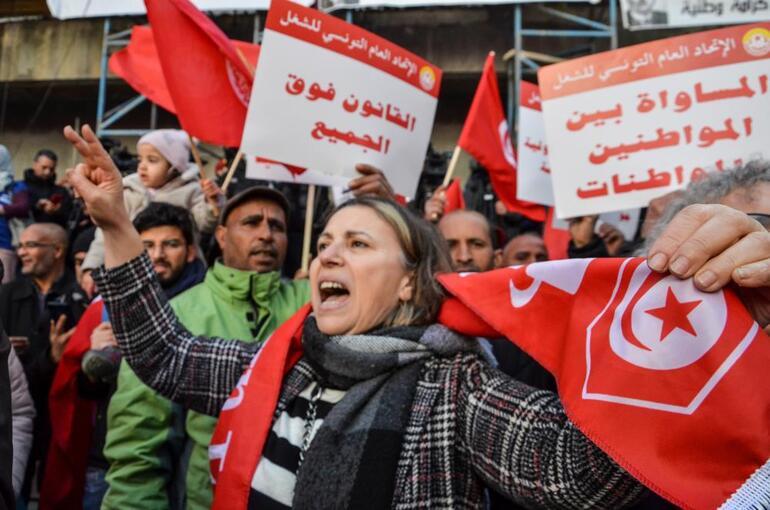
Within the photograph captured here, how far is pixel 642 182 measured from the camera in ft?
9.89

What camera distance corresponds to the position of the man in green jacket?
2.14m

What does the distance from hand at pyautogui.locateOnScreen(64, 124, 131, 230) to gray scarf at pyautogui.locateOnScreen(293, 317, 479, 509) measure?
1.94 feet

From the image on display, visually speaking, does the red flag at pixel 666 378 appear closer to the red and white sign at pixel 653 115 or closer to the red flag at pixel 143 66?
the red and white sign at pixel 653 115

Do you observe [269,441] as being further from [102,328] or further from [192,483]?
[102,328]

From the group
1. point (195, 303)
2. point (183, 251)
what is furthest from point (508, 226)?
point (195, 303)

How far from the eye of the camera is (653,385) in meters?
1.05

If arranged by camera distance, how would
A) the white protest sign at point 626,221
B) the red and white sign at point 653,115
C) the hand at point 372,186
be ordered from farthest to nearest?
1. the white protest sign at point 626,221
2. the red and white sign at point 653,115
3. the hand at point 372,186

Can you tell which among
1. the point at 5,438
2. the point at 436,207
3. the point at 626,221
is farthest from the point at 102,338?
the point at 626,221

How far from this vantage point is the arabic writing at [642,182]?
9.66 feet

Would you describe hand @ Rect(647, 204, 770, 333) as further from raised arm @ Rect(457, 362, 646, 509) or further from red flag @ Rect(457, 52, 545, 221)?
red flag @ Rect(457, 52, 545, 221)

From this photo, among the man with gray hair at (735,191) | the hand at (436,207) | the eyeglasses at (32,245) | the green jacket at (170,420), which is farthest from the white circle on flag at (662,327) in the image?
the eyeglasses at (32,245)

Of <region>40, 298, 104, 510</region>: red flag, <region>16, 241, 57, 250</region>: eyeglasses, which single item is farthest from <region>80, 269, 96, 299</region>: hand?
<region>40, 298, 104, 510</region>: red flag

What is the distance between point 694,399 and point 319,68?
2.39 m

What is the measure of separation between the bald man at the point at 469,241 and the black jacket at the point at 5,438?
2192 mm
